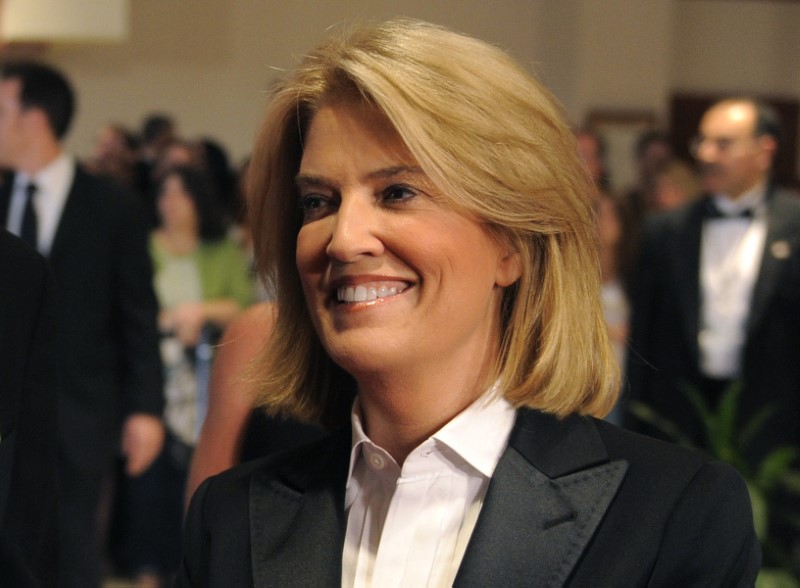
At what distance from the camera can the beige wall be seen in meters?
11.4

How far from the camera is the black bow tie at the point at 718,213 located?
17.0 ft

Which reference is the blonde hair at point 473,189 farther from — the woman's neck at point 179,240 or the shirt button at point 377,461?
the woman's neck at point 179,240

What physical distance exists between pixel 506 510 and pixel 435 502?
0.30 feet

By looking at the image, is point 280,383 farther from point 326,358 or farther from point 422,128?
point 422,128

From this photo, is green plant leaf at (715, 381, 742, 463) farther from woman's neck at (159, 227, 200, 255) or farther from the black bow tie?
woman's neck at (159, 227, 200, 255)

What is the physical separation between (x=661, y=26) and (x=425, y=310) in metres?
10.5

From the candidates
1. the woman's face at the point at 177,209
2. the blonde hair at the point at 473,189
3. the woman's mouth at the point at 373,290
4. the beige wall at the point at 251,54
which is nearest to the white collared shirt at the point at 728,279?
the woman's face at the point at 177,209

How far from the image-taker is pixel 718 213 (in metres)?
5.22

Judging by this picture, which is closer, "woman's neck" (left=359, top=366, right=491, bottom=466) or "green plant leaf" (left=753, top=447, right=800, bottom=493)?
"woman's neck" (left=359, top=366, right=491, bottom=466)

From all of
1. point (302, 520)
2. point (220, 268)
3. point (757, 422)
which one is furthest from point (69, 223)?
point (302, 520)

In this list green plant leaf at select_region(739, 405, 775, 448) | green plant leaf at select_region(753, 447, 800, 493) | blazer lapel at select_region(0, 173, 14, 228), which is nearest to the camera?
green plant leaf at select_region(753, 447, 800, 493)

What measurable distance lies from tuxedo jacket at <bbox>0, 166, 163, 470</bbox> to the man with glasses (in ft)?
5.56

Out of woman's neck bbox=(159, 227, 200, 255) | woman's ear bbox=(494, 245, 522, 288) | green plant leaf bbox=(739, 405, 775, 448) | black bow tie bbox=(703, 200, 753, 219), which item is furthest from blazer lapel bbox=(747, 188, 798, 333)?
woman's ear bbox=(494, 245, 522, 288)

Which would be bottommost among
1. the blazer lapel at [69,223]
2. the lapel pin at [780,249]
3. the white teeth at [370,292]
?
the lapel pin at [780,249]
